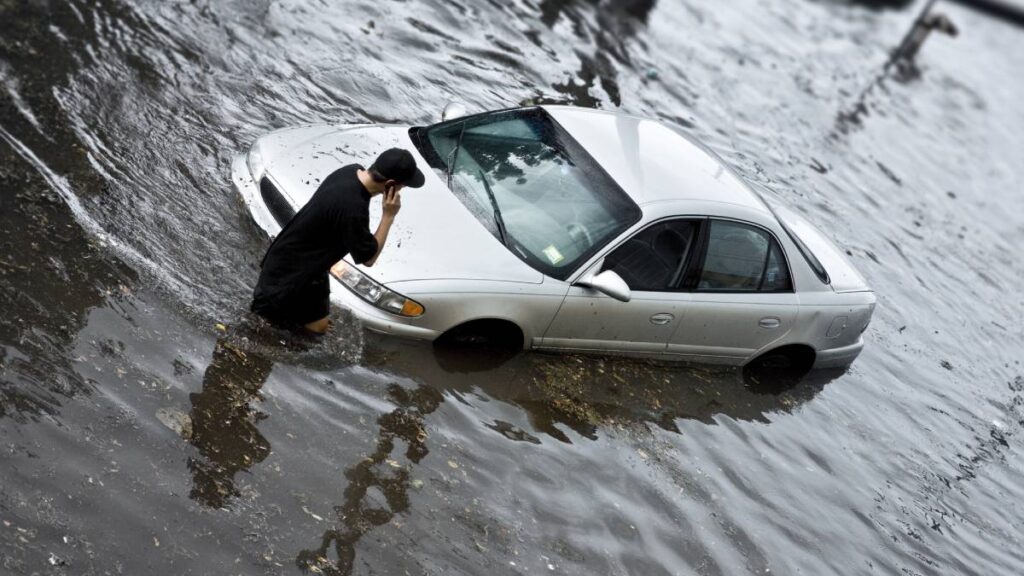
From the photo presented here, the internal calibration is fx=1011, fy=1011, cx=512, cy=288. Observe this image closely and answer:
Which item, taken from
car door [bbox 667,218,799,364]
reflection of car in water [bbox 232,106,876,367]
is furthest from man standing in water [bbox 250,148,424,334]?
car door [bbox 667,218,799,364]

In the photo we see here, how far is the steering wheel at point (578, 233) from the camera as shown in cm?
712

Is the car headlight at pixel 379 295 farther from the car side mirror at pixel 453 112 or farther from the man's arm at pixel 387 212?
the car side mirror at pixel 453 112

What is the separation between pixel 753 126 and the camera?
1481 centimetres

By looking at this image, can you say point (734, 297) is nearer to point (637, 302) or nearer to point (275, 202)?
point (637, 302)

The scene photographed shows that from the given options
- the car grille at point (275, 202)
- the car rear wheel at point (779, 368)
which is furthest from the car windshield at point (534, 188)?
the car rear wheel at point (779, 368)

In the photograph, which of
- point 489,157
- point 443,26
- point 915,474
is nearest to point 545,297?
point 489,157

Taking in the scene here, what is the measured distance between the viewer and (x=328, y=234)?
5758 mm

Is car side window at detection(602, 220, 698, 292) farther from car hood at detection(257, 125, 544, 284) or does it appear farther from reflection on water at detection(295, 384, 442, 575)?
reflection on water at detection(295, 384, 442, 575)

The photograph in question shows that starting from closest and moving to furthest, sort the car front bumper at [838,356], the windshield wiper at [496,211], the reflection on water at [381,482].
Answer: the reflection on water at [381,482] < the windshield wiper at [496,211] < the car front bumper at [838,356]

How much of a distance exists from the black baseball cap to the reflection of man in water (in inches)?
61.8

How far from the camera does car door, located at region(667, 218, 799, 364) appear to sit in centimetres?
764

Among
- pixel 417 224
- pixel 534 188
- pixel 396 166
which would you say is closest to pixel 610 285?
pixel 534 188

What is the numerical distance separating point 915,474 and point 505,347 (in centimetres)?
358

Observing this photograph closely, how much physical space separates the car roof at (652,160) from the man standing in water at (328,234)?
7.30 feet
